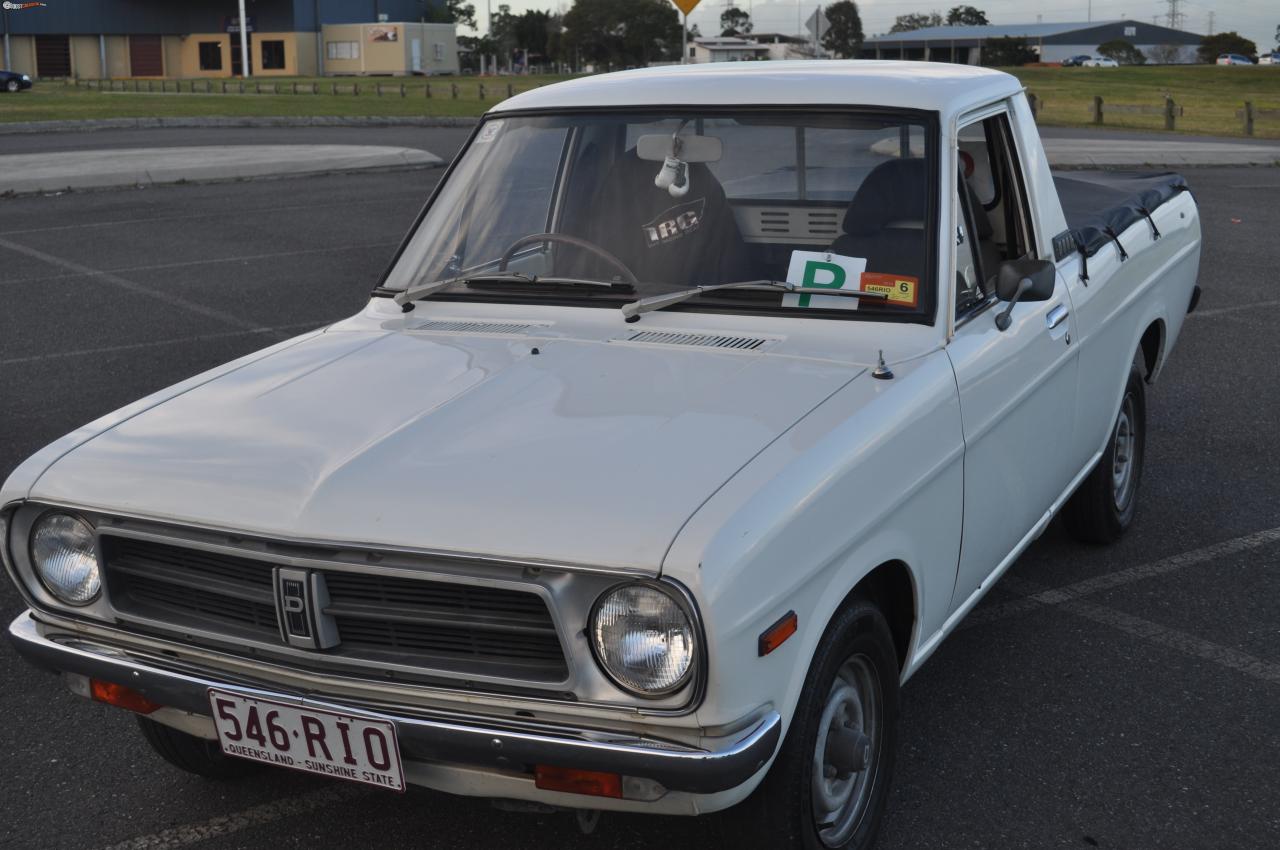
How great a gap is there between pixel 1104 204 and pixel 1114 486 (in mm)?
1168

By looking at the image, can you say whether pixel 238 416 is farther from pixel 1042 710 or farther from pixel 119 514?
pixel 1042 710

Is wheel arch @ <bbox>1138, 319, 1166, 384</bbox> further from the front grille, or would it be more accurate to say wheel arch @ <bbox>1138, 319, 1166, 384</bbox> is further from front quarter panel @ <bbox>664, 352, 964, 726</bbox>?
the front grille

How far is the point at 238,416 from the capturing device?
11.1 feet

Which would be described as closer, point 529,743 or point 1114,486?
point 529,743

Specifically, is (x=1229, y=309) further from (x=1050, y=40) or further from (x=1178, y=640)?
(x=1050, y=40)

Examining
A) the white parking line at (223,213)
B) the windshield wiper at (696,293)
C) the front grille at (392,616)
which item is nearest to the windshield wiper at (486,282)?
the windshield wiper at (696,293)

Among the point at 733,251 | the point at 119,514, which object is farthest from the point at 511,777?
the point at 733,251

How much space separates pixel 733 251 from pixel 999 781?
164 centimetres

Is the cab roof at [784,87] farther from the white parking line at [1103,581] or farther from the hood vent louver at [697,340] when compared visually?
the white parking line at [1103,581]

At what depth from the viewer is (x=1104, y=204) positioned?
222 inches

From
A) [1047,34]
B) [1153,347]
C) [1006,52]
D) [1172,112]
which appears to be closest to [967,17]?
[1047,34]

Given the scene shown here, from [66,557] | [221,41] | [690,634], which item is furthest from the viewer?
[221,41]

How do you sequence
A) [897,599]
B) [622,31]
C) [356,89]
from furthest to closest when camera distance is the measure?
[622,31], [356,89], [897,599]

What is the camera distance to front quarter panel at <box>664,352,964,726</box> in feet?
8.39
